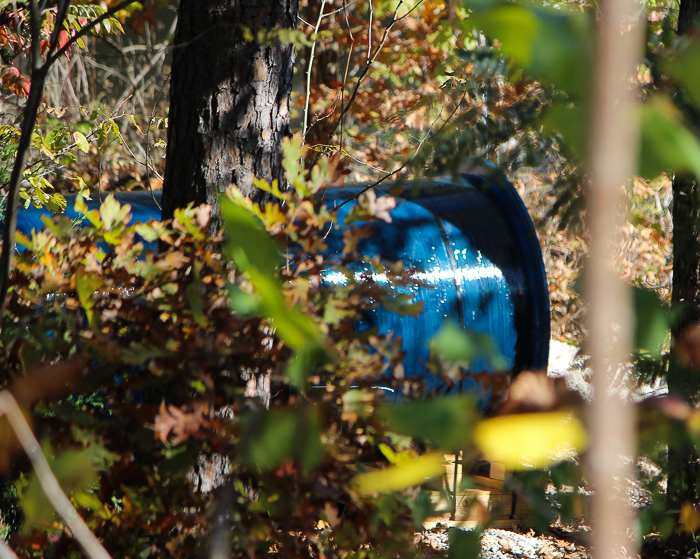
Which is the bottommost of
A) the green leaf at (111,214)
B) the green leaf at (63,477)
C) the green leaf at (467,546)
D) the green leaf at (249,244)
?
the green leaf at (467,546)

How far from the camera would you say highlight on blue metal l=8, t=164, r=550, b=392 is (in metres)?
4.03

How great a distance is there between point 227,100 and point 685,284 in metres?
2.28

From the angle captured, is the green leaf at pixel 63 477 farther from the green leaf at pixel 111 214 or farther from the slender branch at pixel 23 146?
the green leaf at pixel 111 214

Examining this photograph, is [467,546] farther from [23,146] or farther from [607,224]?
[23,146]

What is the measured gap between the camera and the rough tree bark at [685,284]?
0.98 meters

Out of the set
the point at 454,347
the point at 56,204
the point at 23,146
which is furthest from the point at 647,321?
the point at 56,204

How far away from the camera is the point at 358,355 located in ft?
4.65

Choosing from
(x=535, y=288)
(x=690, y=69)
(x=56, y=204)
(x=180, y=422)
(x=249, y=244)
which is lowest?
(x=180, y=422)

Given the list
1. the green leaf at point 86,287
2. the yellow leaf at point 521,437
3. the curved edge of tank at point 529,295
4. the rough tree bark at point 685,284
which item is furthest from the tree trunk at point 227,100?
the curved edge of tank at point 529,295

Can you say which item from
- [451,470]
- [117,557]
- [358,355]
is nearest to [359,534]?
[358,355]

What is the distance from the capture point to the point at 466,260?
4273mm

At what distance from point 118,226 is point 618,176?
149 cm

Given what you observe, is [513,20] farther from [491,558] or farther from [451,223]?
[451,223]

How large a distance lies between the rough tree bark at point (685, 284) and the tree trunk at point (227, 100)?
1242mm
